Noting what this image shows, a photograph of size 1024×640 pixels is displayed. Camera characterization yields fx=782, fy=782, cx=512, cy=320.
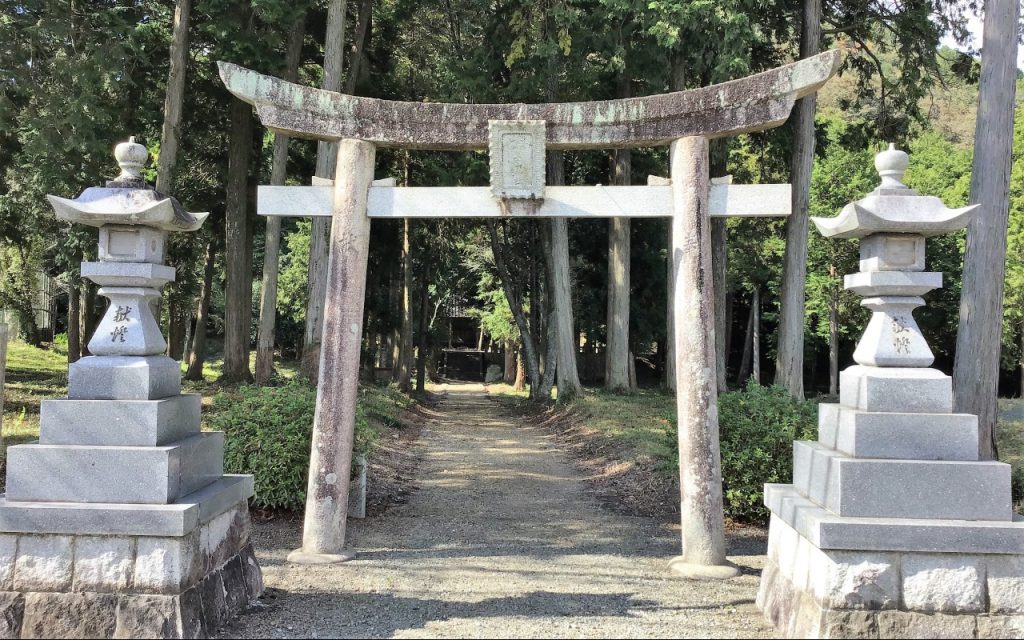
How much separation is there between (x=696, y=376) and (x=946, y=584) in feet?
8.04

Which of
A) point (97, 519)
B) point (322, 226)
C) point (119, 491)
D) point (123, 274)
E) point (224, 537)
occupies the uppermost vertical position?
point (322, 226)

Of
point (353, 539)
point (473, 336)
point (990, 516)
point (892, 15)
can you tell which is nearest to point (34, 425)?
point (353, 539)

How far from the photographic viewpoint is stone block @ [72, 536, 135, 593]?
4.48 metres

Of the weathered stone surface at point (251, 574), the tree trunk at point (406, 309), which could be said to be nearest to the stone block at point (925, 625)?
the weathered stone surface at point (251, 574)

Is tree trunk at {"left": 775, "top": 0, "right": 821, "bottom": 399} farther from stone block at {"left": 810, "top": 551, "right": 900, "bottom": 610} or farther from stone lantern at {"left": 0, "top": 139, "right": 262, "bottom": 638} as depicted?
stone lantern at {"left": 0, "top": 139, "right": 262, "bottom": 638}

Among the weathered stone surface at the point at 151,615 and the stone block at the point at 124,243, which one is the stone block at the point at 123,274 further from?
the weathered stone surface at the point at 151,615

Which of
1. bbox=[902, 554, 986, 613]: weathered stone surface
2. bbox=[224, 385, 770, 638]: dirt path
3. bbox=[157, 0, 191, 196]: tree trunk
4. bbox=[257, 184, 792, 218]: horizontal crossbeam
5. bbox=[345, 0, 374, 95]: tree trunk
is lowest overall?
bbox=[224, 385, 770, 638]: dirt path

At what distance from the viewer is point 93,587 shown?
448cm

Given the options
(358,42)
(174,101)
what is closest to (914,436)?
(174,101)

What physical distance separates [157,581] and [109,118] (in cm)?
1123

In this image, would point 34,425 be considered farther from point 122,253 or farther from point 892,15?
point 892,15

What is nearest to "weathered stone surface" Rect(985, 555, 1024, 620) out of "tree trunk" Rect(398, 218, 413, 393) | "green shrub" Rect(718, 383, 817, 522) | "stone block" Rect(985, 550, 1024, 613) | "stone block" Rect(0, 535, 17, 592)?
"stone block" Rect(985, 550, 1024, 613)

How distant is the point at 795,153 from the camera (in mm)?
13578

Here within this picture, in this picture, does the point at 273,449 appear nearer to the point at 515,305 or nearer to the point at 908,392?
the point at 908,392
